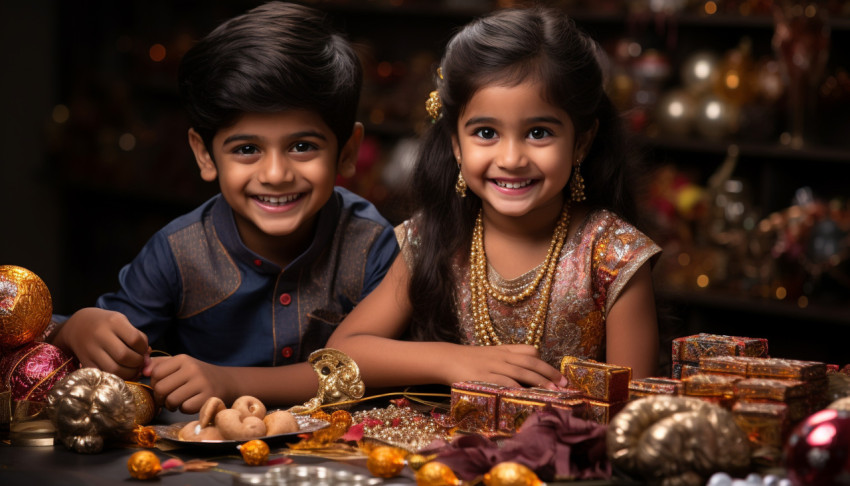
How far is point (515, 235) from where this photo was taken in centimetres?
162

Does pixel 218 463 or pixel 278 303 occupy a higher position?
pixel 278 303

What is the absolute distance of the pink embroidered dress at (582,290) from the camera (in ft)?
5.08

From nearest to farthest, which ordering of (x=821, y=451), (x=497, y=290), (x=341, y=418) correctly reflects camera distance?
(x=821, y=451)
(x=341, y=418)
(x=497, y=290)

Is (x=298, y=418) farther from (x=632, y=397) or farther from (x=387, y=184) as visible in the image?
(x=387, y=184)

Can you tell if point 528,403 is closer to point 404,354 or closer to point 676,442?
point 676,442

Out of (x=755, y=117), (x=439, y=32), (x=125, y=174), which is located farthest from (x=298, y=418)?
(x=125, y=174)

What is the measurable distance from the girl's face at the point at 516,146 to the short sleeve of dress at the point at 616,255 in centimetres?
12

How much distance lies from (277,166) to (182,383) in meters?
0.37

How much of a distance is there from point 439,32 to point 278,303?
100 inches

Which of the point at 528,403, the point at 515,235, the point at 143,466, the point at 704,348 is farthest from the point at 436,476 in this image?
the point at 515,235

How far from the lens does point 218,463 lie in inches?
44.9

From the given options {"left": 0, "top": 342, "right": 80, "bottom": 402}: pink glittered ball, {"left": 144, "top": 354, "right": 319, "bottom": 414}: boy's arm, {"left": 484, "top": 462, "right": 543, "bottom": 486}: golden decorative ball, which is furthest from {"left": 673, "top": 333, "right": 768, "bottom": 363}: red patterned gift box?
{"left": 0, "top": 342, "right": 80, "bottom": 402}: pink glittered ball

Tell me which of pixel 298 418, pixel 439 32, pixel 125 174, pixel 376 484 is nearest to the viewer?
pixel 376 484

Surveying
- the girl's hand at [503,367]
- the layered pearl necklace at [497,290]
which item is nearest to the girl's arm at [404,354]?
the girl's hand at [503,367]
